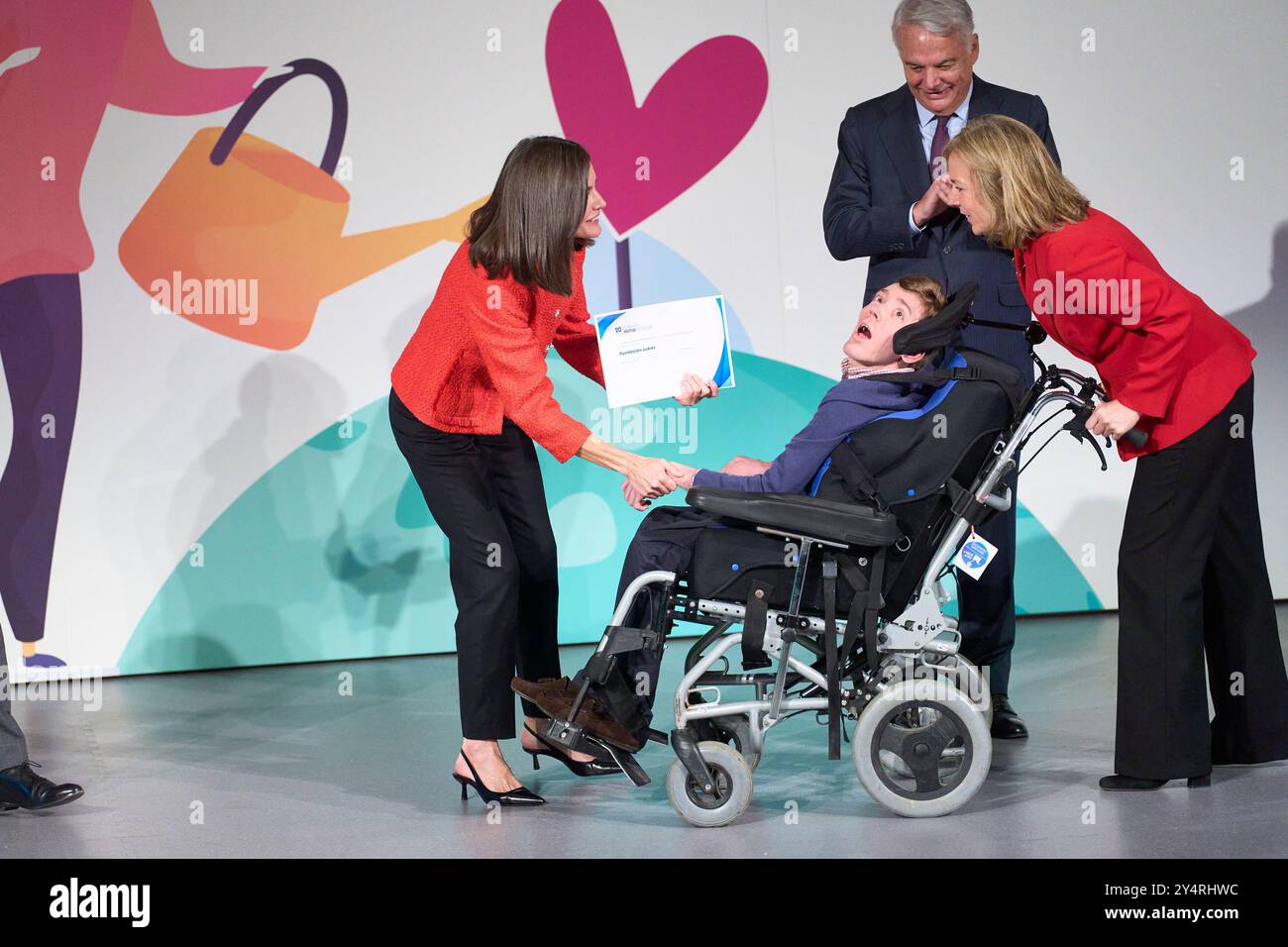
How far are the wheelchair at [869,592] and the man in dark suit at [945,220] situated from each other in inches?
25.1

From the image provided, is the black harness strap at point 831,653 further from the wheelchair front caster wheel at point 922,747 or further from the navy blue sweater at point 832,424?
the navy blue sweater at point 832,424

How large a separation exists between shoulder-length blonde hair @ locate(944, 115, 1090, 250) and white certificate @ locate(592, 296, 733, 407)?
0.64 meters

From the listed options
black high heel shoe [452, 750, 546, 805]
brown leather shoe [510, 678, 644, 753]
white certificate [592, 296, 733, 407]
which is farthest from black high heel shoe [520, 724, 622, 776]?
white certificate [592, 296, 733, 407]

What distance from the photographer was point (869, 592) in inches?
113

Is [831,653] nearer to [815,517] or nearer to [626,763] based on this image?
[815,517]

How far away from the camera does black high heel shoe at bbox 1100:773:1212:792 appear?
303 cm

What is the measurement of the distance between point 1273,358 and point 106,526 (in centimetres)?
439

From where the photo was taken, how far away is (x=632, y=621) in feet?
9.87

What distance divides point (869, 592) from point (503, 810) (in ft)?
3.16

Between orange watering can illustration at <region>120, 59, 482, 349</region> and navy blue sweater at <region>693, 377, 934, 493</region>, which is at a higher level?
orange watering can illustration at <region>120, 59, 482, 349</region>

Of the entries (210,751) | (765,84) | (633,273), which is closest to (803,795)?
(210,751)

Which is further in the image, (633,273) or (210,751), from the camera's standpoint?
(633,273)

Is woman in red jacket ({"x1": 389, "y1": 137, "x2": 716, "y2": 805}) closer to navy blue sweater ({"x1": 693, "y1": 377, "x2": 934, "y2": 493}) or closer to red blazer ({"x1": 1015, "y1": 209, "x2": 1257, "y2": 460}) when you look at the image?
navy blue sweater ({"x1": 693, "y1": 377, "x2": 934, "y2": 493})

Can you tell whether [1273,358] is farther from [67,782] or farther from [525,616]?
[67,782]
